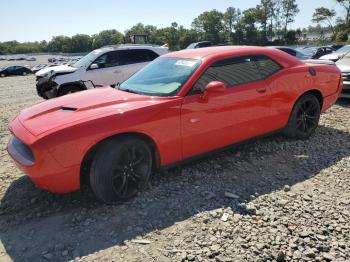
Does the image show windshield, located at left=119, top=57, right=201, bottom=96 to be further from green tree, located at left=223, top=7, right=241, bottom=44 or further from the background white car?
green tree, located at left=223, top=7, right=241, bottom=44

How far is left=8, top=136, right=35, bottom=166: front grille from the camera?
3271 millimetres

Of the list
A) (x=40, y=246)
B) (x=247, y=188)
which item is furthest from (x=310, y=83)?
(x=40, y=246)

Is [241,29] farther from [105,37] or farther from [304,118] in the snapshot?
[304,118]

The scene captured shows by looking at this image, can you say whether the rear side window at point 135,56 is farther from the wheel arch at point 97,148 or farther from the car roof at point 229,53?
the wheel arch at point 97,148

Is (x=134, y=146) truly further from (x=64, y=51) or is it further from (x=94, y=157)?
(x=64, y=51)

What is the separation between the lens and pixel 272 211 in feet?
11.3

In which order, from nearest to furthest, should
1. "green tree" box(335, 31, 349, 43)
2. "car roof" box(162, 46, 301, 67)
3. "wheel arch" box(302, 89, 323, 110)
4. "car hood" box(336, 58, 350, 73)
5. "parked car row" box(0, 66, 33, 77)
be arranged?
"car roof" box(162, 46, 301, 67)
"wheel arch" box(302, 89, 323, 110)
"car hood" box(336, 58, 350, 73)
"parked car row" box(0, 66, 33, 77)
"green tree" box(335, 31, 349, 43)

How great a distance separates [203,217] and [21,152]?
195cm

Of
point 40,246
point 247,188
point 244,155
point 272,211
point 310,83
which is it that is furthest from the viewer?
point 310,83

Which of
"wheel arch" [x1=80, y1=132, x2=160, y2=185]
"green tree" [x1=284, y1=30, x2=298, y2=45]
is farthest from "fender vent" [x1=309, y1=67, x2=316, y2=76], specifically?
"green tree" [x1=284, y1=30, x2=298, y2=45]

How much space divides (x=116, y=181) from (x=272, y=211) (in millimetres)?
1625

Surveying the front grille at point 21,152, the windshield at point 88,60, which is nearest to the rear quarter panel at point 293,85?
the front grille at point 21,152

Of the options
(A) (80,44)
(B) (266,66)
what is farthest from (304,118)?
(A) (80,44)

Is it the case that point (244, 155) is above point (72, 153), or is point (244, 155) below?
below
